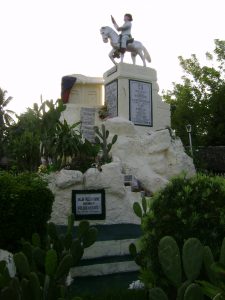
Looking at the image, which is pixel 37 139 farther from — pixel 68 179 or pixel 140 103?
pixel 140 103

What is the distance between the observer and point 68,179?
912cm

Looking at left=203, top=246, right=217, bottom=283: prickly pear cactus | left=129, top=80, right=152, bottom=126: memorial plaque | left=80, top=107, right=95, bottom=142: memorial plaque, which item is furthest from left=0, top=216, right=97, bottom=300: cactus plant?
left=129, top=80, right=152, bottom=126: memorial plaque

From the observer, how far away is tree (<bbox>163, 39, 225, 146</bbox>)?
88.6 feet

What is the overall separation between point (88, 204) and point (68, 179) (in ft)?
2.37

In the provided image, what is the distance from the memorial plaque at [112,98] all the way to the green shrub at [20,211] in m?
11.7

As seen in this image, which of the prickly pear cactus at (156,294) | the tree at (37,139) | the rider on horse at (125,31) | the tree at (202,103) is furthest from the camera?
the tree at (202,103)

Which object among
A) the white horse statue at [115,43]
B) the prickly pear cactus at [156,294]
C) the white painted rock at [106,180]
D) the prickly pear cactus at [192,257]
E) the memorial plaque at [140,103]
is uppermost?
the white horse statue at [115,43]

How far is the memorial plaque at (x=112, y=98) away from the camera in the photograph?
17.2 metres

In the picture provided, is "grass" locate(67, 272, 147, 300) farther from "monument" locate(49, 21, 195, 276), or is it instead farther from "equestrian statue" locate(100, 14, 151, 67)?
"equestrian statue" locate(100, 14, 151, 67)

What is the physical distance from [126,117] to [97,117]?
4.53 feet

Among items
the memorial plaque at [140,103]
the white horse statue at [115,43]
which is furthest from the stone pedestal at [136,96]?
the white horse statue at [115,43]

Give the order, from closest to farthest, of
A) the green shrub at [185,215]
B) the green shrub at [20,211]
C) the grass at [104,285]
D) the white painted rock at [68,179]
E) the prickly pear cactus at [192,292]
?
the prickly pear cactus at [192,292] < the green shrub at [185,215] < the grass at [104,285] < the green shrub at [20,211] < the white painted rock at [68,179]

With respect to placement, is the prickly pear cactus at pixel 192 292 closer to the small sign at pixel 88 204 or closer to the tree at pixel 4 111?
the small sign at pixel 88 204

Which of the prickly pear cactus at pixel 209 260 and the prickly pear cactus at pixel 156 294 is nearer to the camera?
the prickly pear cactus at pixel 156 294
